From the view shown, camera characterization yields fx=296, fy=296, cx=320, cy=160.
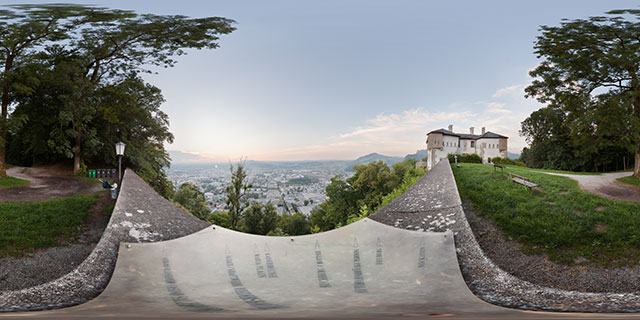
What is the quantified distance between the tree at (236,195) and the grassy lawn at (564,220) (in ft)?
25.6

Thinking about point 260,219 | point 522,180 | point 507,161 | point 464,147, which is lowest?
point 260,219

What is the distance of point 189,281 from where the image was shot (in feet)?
14.8

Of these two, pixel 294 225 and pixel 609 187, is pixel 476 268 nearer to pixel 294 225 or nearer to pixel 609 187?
pixel 609 187

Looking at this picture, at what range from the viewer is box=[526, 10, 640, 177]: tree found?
19.9ft

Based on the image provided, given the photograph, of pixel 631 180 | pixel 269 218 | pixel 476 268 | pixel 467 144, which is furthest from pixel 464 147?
pixel 476 268

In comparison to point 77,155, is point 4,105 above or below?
above

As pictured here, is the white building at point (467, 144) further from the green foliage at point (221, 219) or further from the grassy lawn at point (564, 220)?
the green foliage at point (221, 219)

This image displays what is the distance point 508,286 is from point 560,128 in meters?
5.24

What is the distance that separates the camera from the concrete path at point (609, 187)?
19.4 feet

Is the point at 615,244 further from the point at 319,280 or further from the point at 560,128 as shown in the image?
the point at 319,280

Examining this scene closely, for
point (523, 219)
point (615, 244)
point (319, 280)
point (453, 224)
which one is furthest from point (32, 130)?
point (615, 244)

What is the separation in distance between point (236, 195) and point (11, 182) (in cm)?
618

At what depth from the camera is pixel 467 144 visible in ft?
47.6

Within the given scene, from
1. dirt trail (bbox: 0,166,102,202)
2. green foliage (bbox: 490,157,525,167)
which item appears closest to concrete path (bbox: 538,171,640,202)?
green foliage (bbox: 490,157,525,167)
